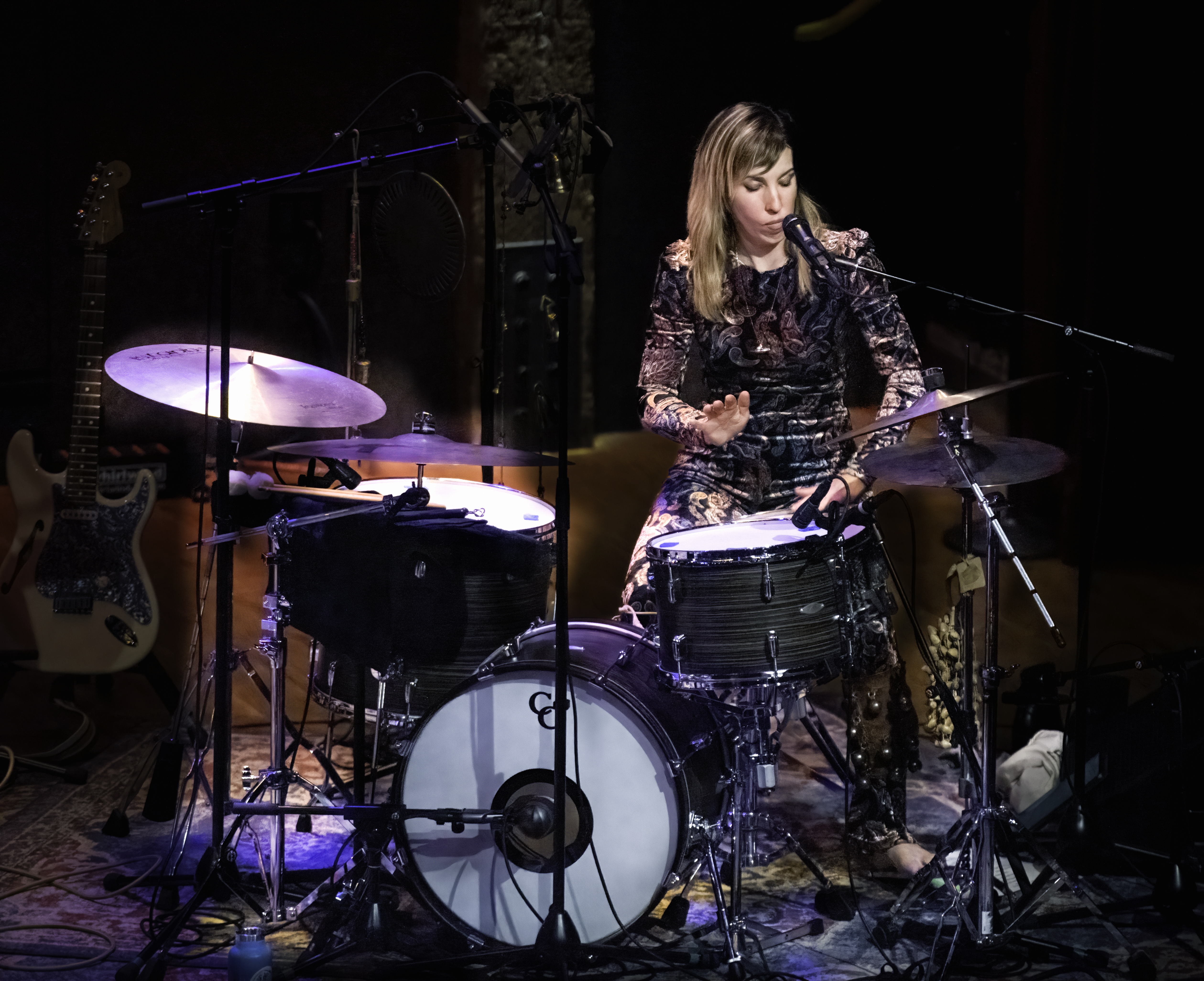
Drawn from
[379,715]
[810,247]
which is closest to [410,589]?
[379,715]

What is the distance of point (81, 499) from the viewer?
4.22 m

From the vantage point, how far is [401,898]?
3.28 meters

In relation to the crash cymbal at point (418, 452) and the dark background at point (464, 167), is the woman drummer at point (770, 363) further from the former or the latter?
the dark background at point (464, 167)

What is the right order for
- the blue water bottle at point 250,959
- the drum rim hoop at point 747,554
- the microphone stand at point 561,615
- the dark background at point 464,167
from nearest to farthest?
the microphone stand at point 561,615 → the blue water bottle at point 250,959 → the drum rim hoop at point 747,554 → the dark background at point 464,167

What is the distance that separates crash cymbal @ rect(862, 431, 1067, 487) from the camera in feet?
8.80

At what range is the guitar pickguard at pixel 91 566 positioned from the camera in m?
4.21

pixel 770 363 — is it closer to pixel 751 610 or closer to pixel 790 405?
pixel 790 405

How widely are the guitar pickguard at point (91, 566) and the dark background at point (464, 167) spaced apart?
39cm

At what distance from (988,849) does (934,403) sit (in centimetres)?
100

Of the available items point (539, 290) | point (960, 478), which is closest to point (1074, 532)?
point (960, 478)

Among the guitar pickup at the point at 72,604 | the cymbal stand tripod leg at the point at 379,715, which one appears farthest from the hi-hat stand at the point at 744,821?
the guitar pickup at the point at 72,604

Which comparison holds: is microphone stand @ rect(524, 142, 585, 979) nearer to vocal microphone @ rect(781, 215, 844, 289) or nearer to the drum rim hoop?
the drum rim hoop

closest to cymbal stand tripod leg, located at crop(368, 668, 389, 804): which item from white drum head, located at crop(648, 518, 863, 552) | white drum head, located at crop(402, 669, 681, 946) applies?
white drum head, located at crop(402, 669, 681, 946)

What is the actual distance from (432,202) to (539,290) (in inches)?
33.4
